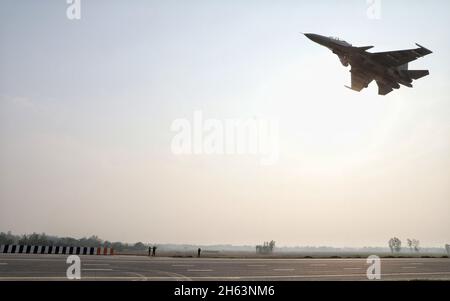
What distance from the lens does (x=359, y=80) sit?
114 ft

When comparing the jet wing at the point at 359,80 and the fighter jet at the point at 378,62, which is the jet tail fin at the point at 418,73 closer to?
the fighter jet at the point at 378,62

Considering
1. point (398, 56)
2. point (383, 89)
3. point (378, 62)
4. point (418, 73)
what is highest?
point (398, 56)

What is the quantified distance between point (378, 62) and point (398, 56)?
5.90ft

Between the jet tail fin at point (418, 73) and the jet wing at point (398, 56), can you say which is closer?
the jet wing at point (398, 56)

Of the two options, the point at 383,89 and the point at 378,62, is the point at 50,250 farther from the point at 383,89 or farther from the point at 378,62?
the point at 383,89

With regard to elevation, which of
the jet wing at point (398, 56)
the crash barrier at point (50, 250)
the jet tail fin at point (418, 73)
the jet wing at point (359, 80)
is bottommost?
the crash barrier at point (50, 250)

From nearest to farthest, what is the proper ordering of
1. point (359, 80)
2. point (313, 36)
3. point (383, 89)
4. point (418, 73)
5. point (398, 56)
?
point (398, 56) < point (313, 36) < point (418, 73) < point (359, 80) < point (383, 89)

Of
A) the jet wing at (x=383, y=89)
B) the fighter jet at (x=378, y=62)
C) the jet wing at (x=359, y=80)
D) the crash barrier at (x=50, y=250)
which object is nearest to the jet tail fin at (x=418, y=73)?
the fighter jet at (x=378, y=62)

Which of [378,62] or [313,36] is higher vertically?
[313,36]

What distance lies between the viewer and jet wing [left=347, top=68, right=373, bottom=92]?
33.9m

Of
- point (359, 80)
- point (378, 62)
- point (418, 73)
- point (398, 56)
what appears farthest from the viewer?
point (359, 80)

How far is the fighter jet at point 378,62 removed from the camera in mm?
31406

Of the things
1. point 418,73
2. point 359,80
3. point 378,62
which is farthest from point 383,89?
point 378,62
